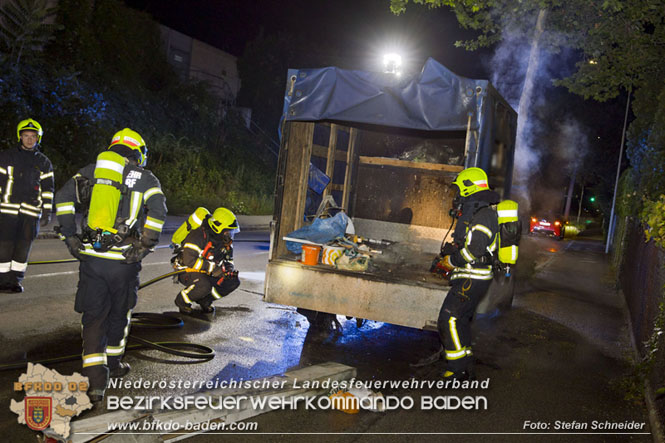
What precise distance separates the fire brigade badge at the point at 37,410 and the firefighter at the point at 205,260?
10.0ft

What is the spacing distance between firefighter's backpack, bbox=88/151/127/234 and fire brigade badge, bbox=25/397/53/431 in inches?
48.8

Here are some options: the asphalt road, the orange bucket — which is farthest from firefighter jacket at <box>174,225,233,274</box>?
the orange bucket

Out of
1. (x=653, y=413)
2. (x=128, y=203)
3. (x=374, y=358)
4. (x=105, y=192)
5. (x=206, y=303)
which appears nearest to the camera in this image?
(x=105, y=192)

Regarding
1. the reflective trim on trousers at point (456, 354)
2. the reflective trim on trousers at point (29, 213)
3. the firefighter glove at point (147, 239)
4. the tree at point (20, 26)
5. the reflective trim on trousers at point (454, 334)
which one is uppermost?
the tree at point (20, 26)

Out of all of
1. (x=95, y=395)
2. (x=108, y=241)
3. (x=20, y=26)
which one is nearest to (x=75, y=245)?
(x=108, y=241)

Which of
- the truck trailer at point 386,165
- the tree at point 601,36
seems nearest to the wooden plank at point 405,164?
the truck trailer at point 386,165

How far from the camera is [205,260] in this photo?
6.52 meters

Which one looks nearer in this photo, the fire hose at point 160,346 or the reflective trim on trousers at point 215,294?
the fire hose at point 160,346

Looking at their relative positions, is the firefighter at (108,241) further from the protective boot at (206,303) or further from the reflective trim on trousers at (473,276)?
the reflective trim on trousers at (473,276)

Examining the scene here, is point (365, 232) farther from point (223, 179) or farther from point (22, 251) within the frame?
point (223, 179)

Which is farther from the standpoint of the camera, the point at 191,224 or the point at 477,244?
the point at 191,224

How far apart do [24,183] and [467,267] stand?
17.2 feet

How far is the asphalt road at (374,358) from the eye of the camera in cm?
420

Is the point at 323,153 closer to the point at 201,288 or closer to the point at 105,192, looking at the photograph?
the point at 201,288
